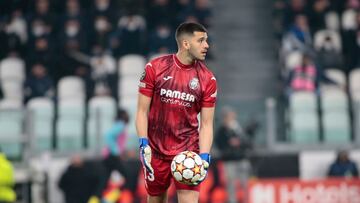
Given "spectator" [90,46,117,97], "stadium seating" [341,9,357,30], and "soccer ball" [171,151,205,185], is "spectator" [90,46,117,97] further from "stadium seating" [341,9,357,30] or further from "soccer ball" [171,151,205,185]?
"soccer ball" [171,151,205,185]

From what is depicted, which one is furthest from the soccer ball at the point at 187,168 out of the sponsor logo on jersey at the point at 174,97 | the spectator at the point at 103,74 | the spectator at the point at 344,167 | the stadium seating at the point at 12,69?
the stadium seating at the point at 12,69

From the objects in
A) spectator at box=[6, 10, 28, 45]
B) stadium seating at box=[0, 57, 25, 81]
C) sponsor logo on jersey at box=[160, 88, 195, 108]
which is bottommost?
sponsor logo on jersey at box=[160, 88, 195, 108]

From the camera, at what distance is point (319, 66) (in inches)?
754

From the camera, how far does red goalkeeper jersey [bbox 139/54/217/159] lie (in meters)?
9.81

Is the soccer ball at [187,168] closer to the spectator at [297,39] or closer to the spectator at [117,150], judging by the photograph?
the spectator at [117,150]

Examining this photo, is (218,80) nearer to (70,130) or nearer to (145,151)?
(70,130)

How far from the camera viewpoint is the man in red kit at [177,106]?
9.76 m

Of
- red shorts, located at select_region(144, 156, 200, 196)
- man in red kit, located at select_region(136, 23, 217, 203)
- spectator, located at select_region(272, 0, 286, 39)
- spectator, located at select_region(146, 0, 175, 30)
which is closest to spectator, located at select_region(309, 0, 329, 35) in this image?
spectator, located at select_region(272, 0, 286, 39)

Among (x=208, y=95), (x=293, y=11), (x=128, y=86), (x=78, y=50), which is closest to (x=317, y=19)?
(x=293, y=11)

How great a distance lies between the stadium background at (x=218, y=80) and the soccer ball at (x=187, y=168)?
20.7 ft

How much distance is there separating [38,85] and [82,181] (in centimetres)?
228

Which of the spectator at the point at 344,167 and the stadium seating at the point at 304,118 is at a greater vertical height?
the stadium seating at the point at 304,118

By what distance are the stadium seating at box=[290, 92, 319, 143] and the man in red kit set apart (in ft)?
27.8

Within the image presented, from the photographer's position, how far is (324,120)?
18.6 meters
